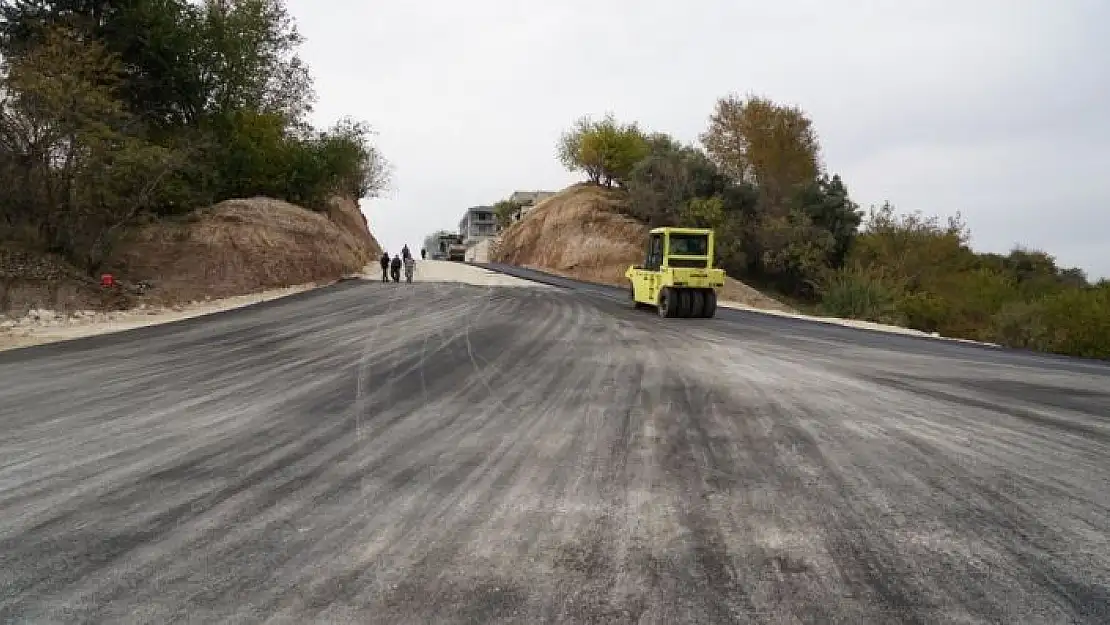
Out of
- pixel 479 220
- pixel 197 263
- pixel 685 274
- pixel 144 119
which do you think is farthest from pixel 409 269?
pixel 479 220

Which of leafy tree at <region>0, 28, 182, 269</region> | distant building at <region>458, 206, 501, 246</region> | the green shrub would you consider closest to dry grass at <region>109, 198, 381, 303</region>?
leafy tree at <region>0, 28, 182, 269</region>

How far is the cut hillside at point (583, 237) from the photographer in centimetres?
4997

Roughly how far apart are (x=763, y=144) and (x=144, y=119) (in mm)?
42862

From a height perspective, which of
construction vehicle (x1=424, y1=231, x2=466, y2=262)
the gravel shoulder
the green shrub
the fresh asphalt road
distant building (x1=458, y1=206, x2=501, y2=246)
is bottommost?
the gravel shoulder

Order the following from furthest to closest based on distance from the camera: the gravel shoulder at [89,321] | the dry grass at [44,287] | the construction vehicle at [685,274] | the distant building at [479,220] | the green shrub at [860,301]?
the distant building at [479,220] → the green shrub at [860,301] → the construction vehicle at [685,274] → the dry grass at [44,287] → the gravel shoulder at [89,321]

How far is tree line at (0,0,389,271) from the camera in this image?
21.5 meters

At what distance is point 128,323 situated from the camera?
19.0 meters

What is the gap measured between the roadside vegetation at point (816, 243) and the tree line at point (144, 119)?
2346 centimetres

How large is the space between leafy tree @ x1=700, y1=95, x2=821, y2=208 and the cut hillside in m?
9.64

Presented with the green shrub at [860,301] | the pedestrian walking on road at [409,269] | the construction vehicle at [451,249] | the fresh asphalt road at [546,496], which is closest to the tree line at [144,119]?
the pedestrian walking on road at [409,269]

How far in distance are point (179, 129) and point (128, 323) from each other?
1855 centimetres

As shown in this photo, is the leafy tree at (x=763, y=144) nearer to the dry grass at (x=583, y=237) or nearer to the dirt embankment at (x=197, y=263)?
the dry grass at (x=583, y=237)

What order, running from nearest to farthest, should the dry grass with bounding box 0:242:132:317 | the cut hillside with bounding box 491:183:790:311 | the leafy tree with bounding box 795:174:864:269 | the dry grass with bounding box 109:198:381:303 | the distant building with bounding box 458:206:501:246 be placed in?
the dry grass with bounding box 0:242:132:317
the dry grass with bounding box 109:198:381:303
the leafy tree with bounding box 795:174:864:269
the cut hillside with bounding box 491:183:790:311
the distant building with bounding box 458:206:501:246

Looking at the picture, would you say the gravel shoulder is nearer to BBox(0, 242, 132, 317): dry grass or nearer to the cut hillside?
BBox(0, 242, 132, 317): dry grass
